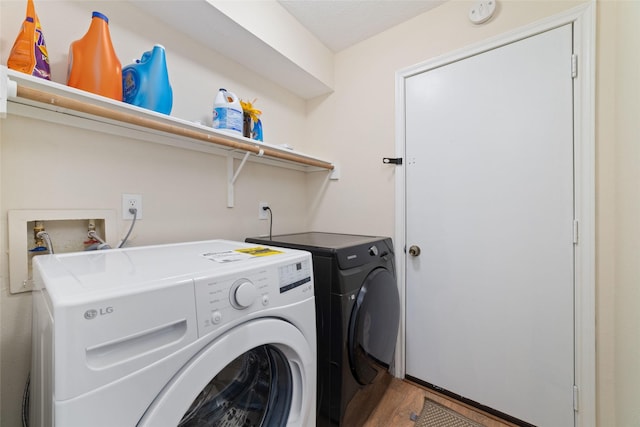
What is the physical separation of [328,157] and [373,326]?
1276mm

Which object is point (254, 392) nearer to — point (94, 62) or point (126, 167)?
point (126, 167)

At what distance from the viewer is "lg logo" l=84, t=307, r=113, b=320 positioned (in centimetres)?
47

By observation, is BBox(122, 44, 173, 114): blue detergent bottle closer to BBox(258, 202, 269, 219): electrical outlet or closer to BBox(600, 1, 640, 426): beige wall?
BBox(258, 202, 269, 219): electrical outlet

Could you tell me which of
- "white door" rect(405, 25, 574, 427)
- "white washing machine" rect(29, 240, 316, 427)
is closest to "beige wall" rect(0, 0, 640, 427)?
"white door" rect(405, 25, 574, 427)

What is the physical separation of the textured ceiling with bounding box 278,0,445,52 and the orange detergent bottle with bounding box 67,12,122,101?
99cm

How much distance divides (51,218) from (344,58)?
196 cm

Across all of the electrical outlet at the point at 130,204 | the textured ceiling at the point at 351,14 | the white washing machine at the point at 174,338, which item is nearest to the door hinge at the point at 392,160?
the textured ceiling at the point at 351,14

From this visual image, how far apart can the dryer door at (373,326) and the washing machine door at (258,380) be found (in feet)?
1.02

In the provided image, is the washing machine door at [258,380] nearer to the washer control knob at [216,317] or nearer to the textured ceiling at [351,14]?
the washer control knob at [216,317]

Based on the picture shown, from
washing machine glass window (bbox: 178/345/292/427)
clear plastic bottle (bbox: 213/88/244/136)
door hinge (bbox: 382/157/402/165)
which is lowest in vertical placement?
washing machine glass window (bbox: 178/345/292/427)

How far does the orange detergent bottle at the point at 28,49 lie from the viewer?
0.85 metres

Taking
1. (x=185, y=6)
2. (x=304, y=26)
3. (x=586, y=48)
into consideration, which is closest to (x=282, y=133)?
(x=304, y=26)

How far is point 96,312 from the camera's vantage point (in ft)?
1.58

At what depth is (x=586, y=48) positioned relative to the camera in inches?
46.1
